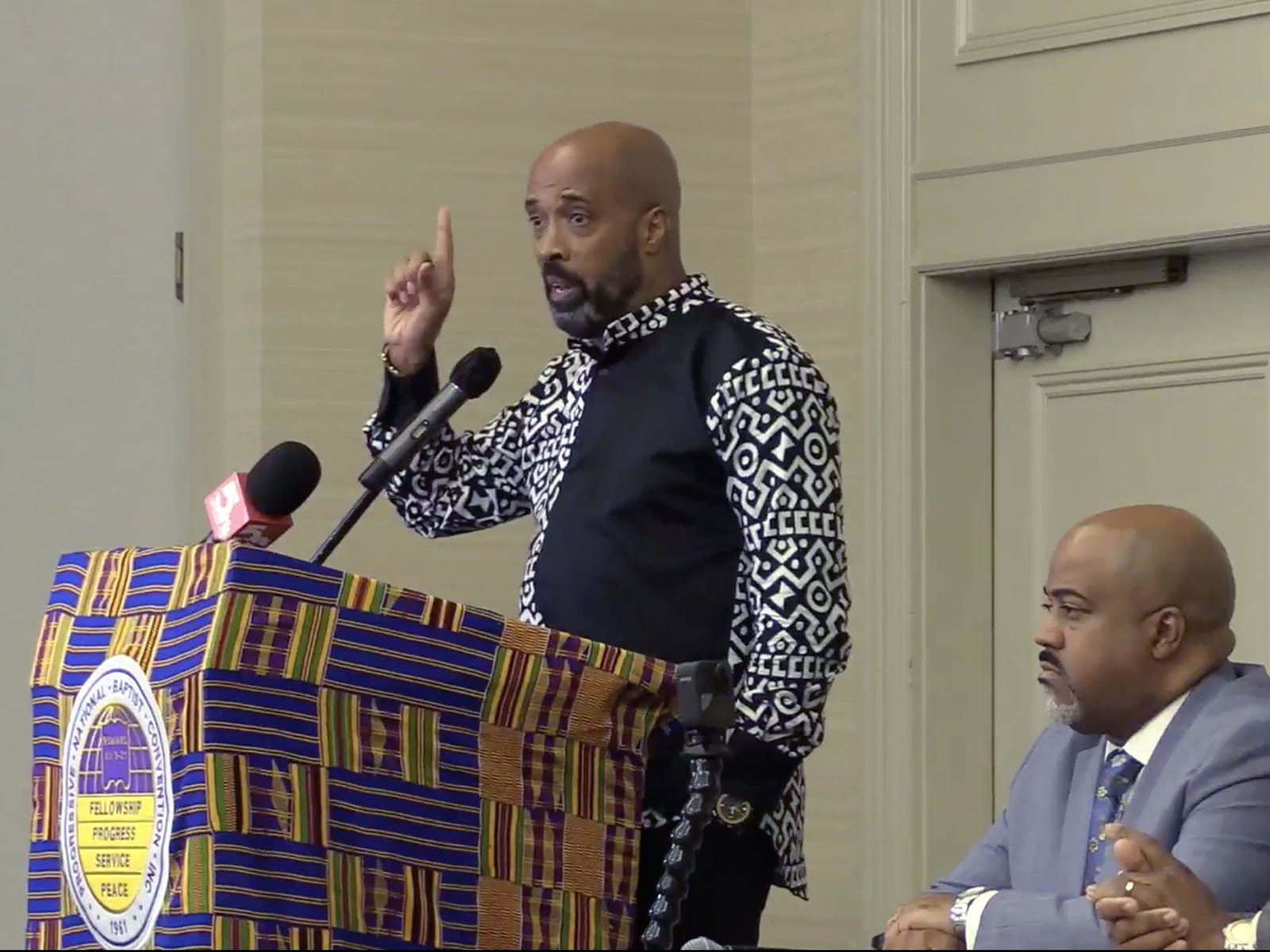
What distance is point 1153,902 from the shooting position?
2.18 meters

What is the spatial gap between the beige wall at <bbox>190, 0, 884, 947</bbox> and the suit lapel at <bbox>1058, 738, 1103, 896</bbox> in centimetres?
186

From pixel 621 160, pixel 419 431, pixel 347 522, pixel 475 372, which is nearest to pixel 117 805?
pixel 347 522

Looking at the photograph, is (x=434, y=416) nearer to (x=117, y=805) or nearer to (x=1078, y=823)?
(x=117, y=805)

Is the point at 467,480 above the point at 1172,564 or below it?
above

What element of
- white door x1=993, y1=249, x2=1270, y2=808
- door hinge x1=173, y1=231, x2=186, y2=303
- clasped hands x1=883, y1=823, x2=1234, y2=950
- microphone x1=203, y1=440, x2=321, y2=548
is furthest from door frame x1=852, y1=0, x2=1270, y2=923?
microphone x1=203, y1=440, x2=321, y2=548

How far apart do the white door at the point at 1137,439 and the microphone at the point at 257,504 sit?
2.49m

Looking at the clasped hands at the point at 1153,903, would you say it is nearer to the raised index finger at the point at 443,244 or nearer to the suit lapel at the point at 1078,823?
the suit lapel at the point at 1078,823

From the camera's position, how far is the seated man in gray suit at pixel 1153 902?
2.18 m

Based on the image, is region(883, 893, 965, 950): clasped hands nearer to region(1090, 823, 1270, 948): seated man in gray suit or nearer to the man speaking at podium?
the man speaking at podium

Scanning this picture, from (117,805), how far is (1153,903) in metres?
0.92

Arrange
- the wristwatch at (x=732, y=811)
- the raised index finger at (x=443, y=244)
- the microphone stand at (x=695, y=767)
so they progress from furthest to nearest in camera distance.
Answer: the raised index finger at (x=443, y=244) < the wristwatch at (x=732, y=811) < the microphone stand at (x=695, y=767)

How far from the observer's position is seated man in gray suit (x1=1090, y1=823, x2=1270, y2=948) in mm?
2176

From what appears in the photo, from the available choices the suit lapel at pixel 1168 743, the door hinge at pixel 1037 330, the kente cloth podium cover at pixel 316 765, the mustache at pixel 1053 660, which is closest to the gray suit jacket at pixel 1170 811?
the suit lapel at pixel 1168 743

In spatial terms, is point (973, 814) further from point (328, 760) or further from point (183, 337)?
point (328, 760)
